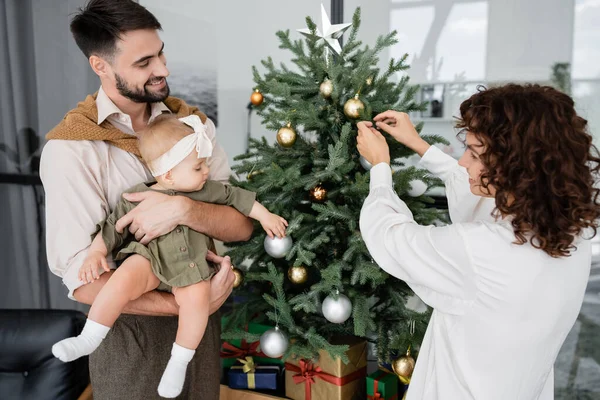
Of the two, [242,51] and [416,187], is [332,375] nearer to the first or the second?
[416,187]

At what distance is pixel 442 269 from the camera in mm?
1335

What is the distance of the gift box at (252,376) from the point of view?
96.4 inches

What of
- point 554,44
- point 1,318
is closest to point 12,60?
point 1,318

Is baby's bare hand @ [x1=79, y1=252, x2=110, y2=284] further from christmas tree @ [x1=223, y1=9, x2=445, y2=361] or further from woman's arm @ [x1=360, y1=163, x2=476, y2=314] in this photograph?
woman's arm @ [x1=360, y1=163, x2=476, y2=314]

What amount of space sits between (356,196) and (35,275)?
2.69 m

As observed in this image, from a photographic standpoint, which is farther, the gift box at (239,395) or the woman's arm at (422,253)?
the gift box at (239,395)

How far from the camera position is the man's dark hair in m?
1.66

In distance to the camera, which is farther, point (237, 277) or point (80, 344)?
point (237, 277)

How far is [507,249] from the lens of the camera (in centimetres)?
128

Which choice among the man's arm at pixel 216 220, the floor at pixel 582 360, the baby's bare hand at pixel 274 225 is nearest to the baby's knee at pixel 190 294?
the man's arm at pixel 216 220

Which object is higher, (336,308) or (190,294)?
(190,294)

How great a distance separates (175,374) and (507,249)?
95 cm

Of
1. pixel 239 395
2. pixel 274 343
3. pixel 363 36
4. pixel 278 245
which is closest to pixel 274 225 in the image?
pixel 278 245

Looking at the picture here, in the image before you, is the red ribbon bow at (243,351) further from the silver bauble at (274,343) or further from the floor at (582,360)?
the floor at (582,360)
